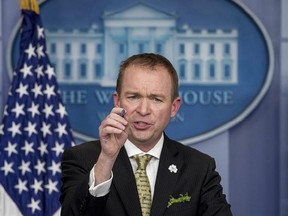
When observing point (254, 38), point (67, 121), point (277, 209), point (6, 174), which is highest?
point (254, 38)

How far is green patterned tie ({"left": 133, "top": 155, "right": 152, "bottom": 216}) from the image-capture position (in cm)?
236

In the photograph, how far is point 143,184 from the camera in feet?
7.86

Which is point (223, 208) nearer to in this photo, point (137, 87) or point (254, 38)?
point (137, 87)

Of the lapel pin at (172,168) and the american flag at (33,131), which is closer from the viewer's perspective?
the lapel pin at (172,168)

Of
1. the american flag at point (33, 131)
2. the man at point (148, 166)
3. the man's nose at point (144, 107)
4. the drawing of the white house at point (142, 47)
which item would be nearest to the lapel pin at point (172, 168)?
the man at point (148, 166)

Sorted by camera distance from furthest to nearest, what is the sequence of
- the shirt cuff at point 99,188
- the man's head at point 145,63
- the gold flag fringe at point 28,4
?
the gold flag fringe at point 28,4 → the man's head at point 145,63 → the shirt cuff at point 99,188

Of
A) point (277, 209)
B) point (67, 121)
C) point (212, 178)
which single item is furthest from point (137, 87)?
point (277, 209)

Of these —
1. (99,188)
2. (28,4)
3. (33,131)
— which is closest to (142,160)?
(99,188)

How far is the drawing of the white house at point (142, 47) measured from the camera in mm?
4488

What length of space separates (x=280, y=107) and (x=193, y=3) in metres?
0.87

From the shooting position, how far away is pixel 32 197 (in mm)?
4270

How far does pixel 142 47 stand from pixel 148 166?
6.87ft

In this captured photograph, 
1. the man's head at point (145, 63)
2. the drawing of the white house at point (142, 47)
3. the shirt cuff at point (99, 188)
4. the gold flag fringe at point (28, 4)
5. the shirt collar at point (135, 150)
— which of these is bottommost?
the shirt cuff at point (99, 188)

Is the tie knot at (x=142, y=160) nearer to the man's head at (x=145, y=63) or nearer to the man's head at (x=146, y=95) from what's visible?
the man's head at (x=146, y=95)
